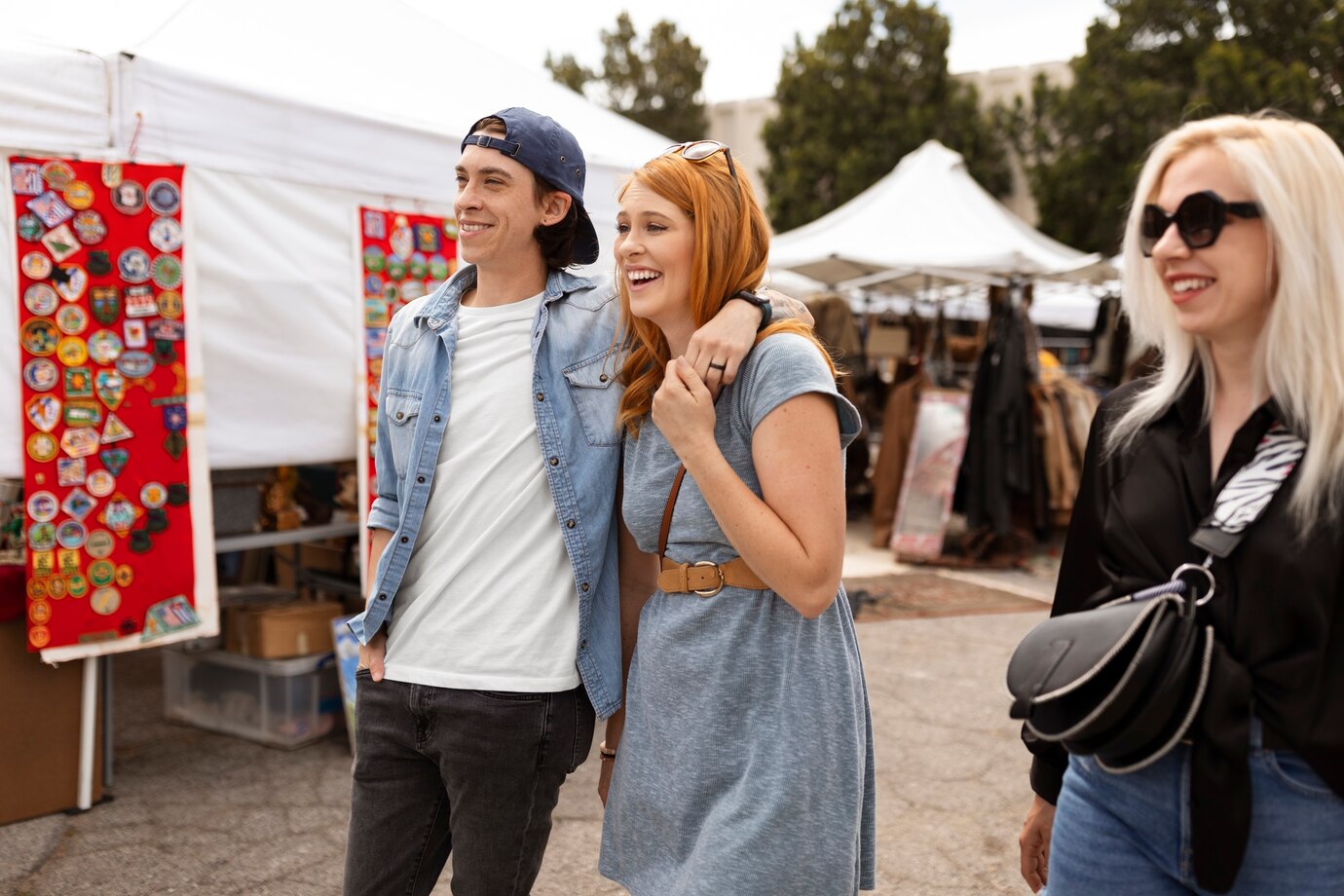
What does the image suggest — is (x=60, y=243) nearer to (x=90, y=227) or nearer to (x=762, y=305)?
(x=90, y=227)

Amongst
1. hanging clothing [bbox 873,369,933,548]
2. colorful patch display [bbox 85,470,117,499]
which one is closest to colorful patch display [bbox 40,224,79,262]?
colorful patch display [bbox 85,470,117,499]

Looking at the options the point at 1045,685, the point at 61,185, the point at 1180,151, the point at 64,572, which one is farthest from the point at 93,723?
the point at 1180,151

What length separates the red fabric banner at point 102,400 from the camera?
Answer: 3.55 meters

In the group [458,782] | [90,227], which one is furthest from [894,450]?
[458,782]

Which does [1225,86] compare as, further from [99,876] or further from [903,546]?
[99,876]

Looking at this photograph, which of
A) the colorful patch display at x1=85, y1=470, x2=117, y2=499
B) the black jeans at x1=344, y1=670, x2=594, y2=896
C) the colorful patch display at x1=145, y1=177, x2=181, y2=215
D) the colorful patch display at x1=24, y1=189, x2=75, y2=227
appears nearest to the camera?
the black jeans at x1=344, y1=670, x2=594, y2=896

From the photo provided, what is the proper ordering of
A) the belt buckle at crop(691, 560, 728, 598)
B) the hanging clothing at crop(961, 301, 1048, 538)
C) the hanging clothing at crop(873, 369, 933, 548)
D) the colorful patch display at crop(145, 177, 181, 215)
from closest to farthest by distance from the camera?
the belt buckle at crop(691, 560, 728, 598), the colorful patch display at crop(145, 177, 181, 215), the hanging clothing at crop(961, 301, 1048, 538), the hanging clothing at crop(873, 369, 933, 548)

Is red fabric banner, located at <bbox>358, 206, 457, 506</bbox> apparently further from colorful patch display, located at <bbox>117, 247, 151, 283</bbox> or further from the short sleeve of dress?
the short sleeve of dress

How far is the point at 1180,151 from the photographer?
5.02 feet

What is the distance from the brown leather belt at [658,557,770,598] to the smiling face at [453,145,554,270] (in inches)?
31.0

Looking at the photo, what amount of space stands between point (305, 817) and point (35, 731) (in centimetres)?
94

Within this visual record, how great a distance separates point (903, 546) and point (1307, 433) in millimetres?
7700

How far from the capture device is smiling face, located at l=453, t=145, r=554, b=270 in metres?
2.17

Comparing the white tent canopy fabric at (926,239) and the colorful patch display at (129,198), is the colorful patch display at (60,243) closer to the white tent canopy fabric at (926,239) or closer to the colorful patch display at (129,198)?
the colorful patch display at (129,198)
